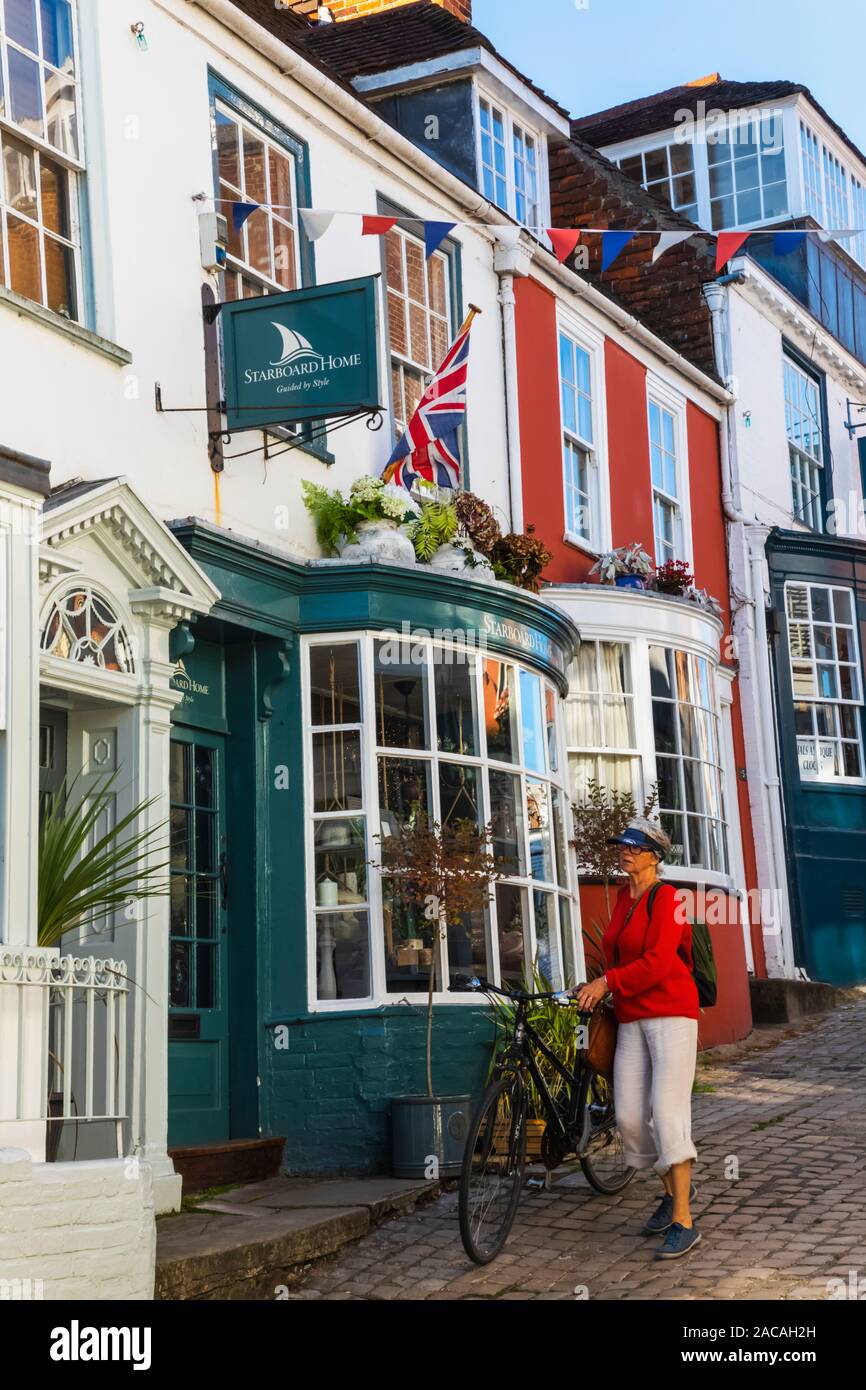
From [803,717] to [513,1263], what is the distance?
11.5 m

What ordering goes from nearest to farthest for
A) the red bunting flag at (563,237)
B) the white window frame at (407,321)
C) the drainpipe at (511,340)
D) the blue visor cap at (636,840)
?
1. the blue visor cap at (636,840)
2. the white window frame at (407,321)
3. the red bunting flag at (563,237)
4. the drainpipe at (511,340)

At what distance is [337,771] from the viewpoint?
9.98 m

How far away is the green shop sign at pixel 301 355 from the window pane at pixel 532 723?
254cm

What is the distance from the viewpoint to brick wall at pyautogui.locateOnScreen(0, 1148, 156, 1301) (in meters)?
6.16

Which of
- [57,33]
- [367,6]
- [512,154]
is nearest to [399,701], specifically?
[57,33]

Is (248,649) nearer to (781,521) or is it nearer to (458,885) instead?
(458,885)

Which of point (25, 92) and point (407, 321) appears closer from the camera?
point (25, 92)

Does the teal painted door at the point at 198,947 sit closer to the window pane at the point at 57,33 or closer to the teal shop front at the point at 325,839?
the teal shop front at the point at 325,839

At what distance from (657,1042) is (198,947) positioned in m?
2.86

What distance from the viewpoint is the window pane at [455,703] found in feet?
34.0

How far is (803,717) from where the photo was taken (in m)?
18.3

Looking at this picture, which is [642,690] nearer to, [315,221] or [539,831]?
[539,831]

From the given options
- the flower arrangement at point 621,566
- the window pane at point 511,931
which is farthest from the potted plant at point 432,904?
the flower arrangement at point 621,566
